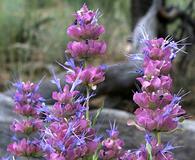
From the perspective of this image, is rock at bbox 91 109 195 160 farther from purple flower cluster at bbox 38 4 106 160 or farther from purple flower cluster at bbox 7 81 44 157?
purple flower cluster at bbox 38 4 106 160

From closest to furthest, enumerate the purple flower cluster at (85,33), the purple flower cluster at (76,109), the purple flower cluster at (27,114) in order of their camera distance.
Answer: the purple flower cluster at (76,109) → the purple flower cluster at (85,33) → the purple flower cluster at (27,114)

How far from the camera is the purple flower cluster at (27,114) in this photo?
6.25ft

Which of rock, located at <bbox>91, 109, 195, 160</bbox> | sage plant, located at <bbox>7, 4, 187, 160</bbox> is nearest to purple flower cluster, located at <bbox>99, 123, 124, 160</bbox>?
sage plant, located at <bbox>7, 4, 187, 160</bbox>

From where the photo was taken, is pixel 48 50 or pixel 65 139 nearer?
pixel 65 139

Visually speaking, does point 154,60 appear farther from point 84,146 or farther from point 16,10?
point 16,10

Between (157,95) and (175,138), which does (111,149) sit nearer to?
(157,95)

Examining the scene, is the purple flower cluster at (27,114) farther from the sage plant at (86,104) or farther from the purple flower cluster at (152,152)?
the purple flower cluster at (152,152)

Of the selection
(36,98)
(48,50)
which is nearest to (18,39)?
(48,50)

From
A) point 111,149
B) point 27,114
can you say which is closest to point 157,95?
point 111,149

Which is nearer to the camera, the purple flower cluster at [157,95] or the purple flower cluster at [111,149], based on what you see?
the purple flower cluster at [157,95]

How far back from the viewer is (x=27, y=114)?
6.34 ft

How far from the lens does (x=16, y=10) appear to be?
1060 cm

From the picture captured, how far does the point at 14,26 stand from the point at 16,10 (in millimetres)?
566

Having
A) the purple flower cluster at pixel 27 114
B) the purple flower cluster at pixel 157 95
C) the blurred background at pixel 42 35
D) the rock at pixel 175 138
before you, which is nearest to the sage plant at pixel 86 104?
the purple flower cluster at pixel 157 95
